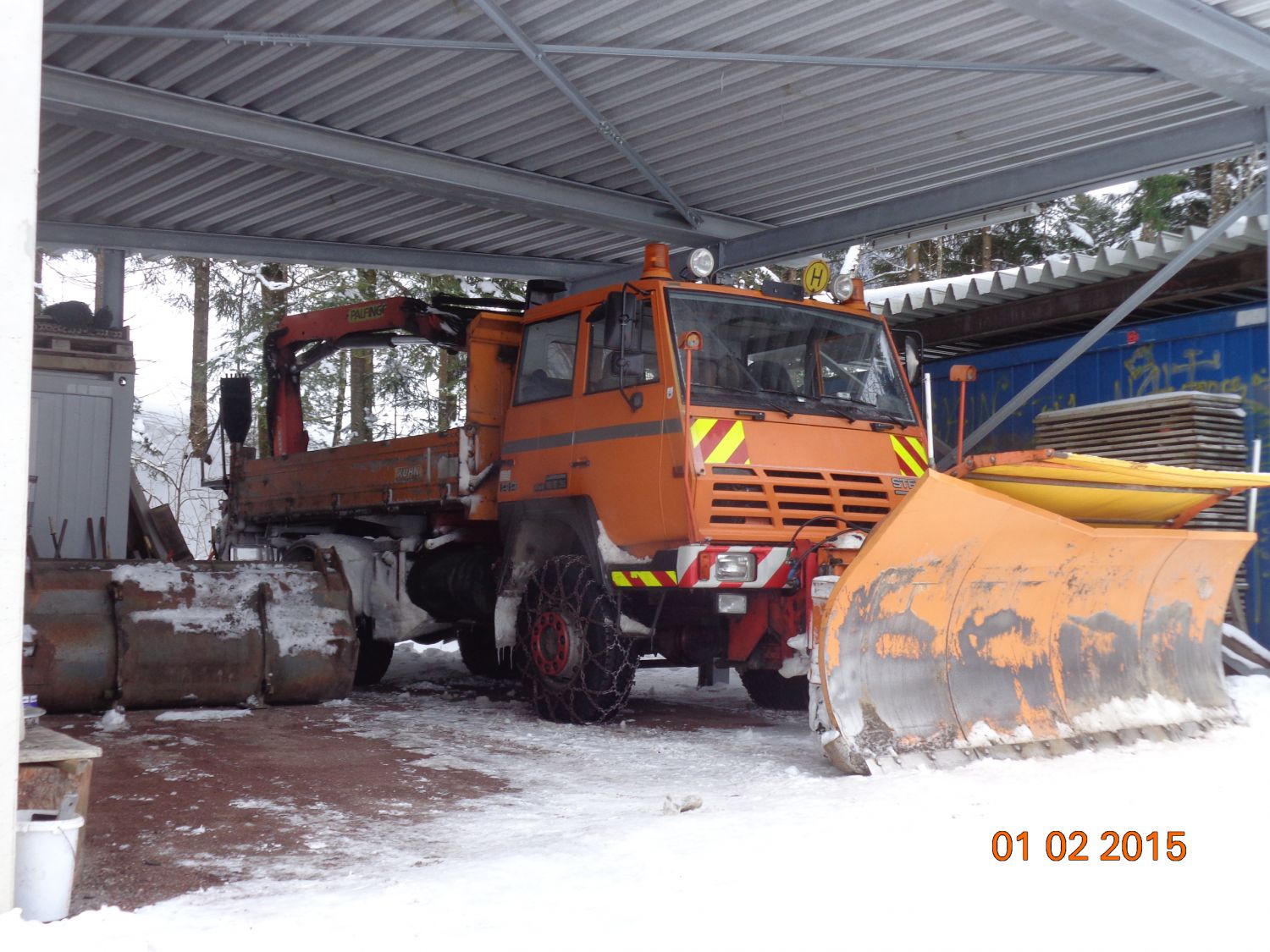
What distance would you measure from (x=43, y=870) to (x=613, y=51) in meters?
5.52

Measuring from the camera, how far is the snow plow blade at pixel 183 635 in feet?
24.7

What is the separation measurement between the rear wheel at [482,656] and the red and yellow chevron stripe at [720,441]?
3.84 metres

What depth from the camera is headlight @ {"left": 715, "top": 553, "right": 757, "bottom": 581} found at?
655 centimetres

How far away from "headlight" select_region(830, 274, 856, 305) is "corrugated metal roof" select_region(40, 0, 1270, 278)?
1.29 metres

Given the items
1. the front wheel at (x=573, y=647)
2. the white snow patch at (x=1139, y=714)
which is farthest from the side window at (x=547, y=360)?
the white snow patch at (x=1139, y=714)

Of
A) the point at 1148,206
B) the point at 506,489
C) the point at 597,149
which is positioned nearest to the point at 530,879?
the point at 506,489

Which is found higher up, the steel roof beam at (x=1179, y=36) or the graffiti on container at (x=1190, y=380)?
the steel roof beam at (x=1179, y=36)

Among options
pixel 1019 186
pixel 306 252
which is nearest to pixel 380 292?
pixel 306 252

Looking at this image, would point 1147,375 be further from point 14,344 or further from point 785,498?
point 14,344

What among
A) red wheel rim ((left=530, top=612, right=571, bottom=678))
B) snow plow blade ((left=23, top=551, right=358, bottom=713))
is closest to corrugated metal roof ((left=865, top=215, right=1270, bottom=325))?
red wheel rim ((left=530, top=612, right=571, bottom=678))

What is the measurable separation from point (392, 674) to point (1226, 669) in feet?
21.9

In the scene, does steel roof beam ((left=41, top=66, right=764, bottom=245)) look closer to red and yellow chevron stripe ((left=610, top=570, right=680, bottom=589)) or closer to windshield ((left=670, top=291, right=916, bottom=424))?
windshield ((left=670, top=291, right=916, bottom=424))

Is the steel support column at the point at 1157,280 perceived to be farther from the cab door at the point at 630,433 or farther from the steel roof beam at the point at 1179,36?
the cab door at the point at 630,433

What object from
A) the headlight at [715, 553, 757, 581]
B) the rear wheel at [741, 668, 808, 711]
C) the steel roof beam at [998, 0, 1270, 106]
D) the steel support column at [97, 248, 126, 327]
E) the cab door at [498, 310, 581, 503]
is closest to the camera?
the steel roof beam at [998, 0, 1270, 106]
